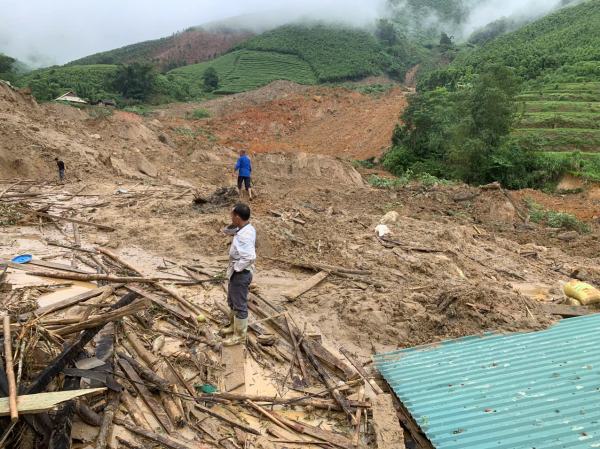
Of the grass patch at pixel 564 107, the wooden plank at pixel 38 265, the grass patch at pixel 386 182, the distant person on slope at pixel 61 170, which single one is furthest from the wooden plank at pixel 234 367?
the grass patch at pixel 564 107

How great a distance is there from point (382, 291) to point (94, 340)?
4.57 m

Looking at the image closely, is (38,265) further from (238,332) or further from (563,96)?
(563,96)

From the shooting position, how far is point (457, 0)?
113250 millimetres

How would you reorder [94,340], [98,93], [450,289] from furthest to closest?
[98,93]
[450,289]
[94,340]

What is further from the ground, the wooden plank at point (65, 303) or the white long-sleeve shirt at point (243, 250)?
the white long-sleeve shirt at point (243, 250)

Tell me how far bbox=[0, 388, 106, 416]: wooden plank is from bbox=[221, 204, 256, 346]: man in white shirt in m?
2.09

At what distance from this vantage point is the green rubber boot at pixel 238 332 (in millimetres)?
4641

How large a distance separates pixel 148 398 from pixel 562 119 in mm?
31588

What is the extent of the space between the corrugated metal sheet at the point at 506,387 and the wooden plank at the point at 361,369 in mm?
158

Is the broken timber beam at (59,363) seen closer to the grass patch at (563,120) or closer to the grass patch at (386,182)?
the grass patch at (386,182)

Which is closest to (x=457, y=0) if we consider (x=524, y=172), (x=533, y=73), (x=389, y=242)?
(x=533, y=73)

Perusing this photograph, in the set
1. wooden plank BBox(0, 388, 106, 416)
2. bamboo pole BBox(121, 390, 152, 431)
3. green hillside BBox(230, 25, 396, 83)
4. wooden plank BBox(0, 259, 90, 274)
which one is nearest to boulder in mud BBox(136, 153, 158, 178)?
wooden plank BBox(0, 259, 90, 274)

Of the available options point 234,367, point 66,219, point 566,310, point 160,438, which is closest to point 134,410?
point 160,438

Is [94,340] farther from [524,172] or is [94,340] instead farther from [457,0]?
[457,0]
